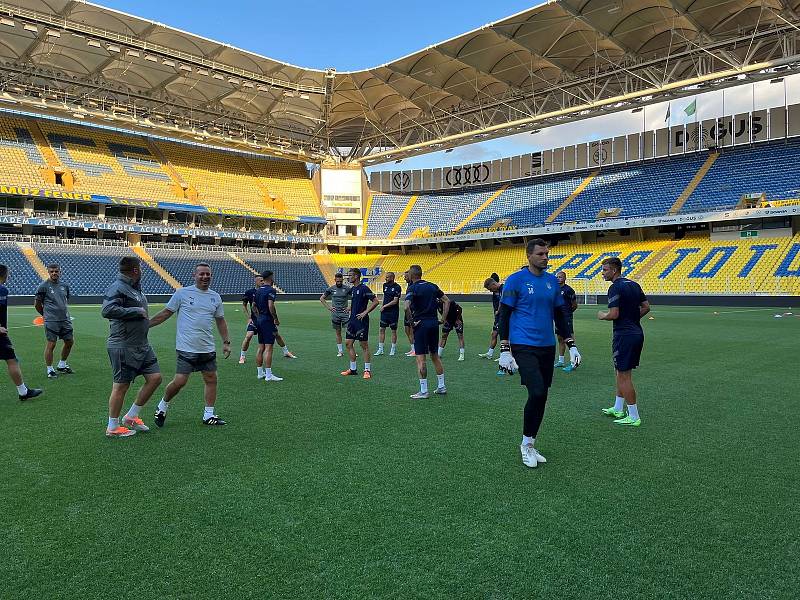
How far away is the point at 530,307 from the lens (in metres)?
5.10

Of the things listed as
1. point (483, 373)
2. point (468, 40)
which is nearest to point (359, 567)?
point (483, 373)

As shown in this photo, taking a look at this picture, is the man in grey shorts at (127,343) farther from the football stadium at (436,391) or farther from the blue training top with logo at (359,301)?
the blue training top with logo at (359,301)

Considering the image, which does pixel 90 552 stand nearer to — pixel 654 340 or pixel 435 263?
pixel 654 340

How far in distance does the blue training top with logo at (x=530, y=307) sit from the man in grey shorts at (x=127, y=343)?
3.90 metres

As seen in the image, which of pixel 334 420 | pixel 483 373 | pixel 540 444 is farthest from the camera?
pixel 483 373

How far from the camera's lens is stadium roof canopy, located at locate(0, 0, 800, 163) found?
30.3 m

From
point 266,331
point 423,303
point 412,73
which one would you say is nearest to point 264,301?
point 266,331

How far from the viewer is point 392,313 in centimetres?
1264

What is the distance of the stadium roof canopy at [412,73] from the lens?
99.6ft

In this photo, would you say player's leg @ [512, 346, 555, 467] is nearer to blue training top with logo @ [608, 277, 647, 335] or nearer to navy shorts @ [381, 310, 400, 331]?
blue training top with logo @ [608, 277, 647, 335]

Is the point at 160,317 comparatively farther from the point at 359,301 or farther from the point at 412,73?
the point at 412,73

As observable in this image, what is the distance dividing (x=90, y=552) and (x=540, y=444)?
160 inches

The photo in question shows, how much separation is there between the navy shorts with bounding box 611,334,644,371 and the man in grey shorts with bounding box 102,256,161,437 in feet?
17.7

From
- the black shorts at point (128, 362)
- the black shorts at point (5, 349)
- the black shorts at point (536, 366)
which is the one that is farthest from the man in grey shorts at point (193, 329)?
the black shorts at point (536, 366)
